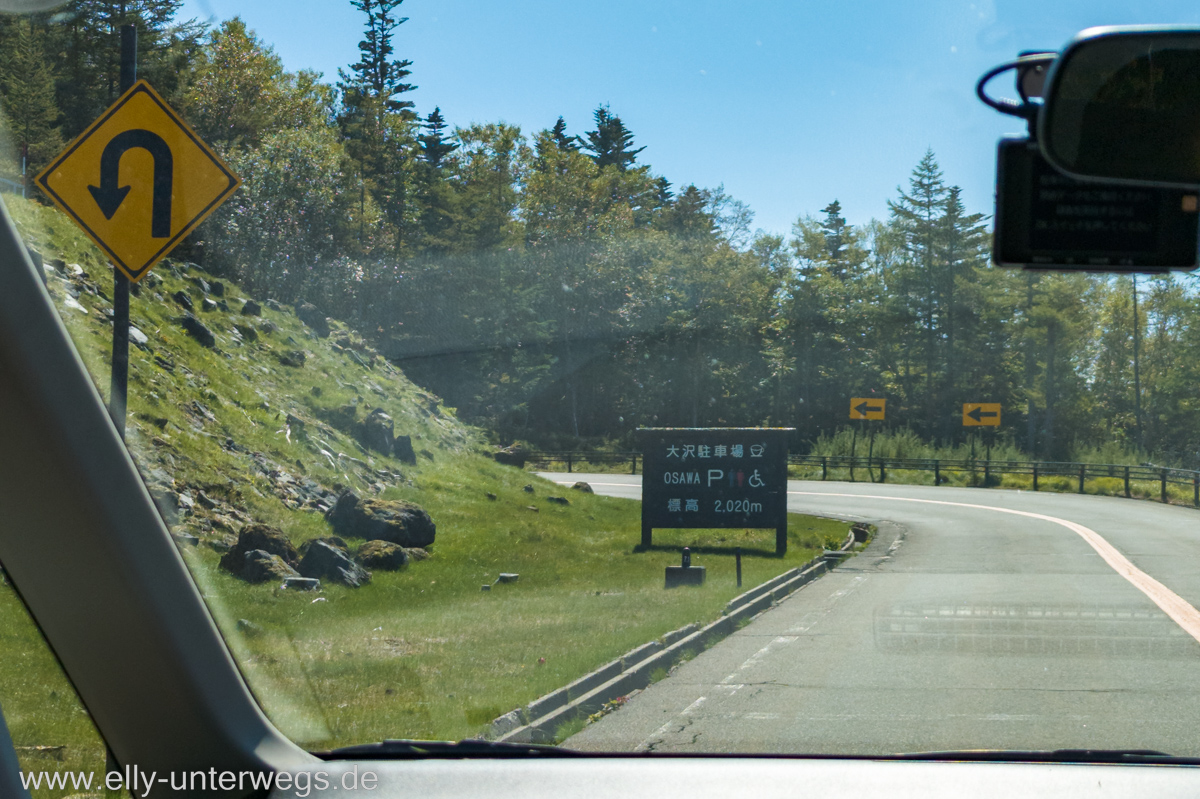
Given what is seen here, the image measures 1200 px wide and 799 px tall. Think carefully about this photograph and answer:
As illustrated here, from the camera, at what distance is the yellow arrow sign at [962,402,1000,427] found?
357cm

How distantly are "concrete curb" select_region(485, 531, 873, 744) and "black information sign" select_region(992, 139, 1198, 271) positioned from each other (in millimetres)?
2029

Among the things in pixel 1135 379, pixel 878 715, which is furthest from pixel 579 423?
pixel 1135 379

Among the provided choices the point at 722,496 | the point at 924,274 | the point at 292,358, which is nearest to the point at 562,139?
the point at 924,274

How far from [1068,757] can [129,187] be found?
12.2 feet

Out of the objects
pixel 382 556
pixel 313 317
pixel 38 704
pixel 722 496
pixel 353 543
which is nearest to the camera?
A: pixel 38 704

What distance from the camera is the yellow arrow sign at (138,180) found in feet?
11.9

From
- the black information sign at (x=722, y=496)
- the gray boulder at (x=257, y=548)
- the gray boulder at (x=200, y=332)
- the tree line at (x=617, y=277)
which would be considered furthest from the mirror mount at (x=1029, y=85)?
the black information sign at (x=722, y=496)

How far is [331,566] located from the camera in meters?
5.25

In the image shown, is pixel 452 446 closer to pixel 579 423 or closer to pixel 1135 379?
pixel 579 423

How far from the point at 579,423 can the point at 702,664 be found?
3082mm

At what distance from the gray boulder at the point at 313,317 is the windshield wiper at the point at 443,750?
2.17m

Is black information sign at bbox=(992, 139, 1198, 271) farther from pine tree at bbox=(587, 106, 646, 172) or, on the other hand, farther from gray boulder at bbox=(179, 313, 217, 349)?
gray boulder at bbox=(179, 313, 217, 349)

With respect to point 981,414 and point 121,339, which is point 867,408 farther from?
point 121,339

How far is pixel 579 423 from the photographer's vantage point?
4098 mm
